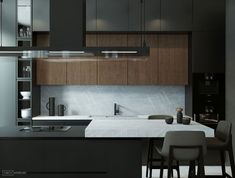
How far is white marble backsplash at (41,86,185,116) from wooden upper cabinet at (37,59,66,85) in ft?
1.47

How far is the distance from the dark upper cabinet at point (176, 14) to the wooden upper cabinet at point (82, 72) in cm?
146

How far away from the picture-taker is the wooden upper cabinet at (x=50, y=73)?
605 centimetres

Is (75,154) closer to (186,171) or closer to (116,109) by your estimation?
(186,171)

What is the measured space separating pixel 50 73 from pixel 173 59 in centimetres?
226

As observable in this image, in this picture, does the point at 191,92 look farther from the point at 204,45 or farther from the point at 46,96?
the point at 46,96

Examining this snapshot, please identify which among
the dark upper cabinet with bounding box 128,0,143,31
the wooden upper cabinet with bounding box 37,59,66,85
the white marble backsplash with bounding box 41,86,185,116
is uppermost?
the dark upper cabinet with bounding box 128,0,143,31

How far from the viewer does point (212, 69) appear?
576 centimetres

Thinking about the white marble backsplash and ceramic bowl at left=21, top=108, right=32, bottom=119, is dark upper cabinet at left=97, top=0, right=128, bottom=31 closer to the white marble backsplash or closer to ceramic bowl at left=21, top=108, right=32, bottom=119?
the white marble backsplash

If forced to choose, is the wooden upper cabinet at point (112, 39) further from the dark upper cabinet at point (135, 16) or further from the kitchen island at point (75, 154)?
the kitchen island at point (75, 154)

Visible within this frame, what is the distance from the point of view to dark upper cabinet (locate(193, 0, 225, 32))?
5781 mm

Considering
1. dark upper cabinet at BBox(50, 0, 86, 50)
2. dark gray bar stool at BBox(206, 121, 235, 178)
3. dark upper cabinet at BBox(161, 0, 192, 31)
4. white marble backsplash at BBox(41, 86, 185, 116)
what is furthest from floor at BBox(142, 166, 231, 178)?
dark upper cabinet at BBox(50, 0, 86, 50)

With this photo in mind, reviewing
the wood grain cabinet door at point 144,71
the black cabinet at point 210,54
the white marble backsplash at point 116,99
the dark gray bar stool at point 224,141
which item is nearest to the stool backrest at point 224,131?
the dark gray bar stool at point 224,141

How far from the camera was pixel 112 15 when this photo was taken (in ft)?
19.2

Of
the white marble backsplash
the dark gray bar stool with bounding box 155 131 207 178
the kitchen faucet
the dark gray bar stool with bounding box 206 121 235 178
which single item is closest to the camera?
the dark gray bar stool with bounding box 155 131 207 178
